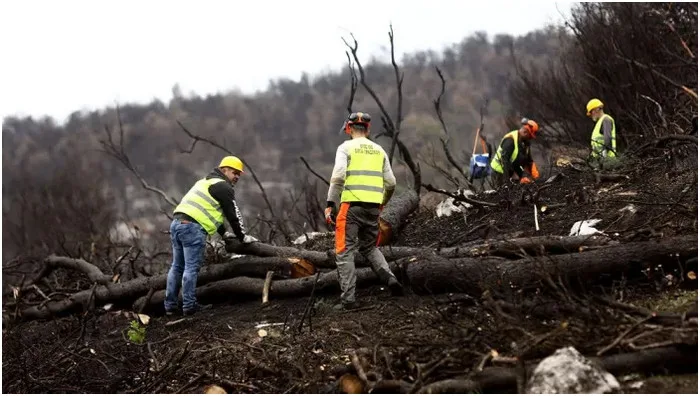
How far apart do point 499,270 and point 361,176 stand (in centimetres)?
130

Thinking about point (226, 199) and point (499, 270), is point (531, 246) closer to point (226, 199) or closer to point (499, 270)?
point (499, 270)

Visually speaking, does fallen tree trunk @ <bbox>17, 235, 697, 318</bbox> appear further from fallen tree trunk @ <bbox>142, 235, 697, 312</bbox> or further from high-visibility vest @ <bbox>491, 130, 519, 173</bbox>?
high-visibility vest @ <bbox>491, 130, 519, 173</bbox>

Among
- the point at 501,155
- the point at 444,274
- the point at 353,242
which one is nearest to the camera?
the point at 444,274

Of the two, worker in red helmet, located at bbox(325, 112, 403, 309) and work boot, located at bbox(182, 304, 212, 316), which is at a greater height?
worker in red helmet, located at bbox(325, 112, 403, 309)

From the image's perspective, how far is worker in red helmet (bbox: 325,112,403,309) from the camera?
5398mm

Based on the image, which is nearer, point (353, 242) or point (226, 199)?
point (353, 242)

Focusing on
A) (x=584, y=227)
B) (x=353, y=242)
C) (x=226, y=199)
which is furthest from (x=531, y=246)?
(x=226, y=199)

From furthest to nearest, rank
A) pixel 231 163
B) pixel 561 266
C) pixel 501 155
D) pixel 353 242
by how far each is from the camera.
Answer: pixel 501 155
pixel 231 163
pixel 353 242
pixel 561 266

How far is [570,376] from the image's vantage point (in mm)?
3039

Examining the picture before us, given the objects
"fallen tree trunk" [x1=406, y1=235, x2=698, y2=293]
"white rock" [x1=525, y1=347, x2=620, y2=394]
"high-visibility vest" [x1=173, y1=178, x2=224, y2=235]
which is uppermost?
"high-visibility vest" [x1=173, y1=178, x2=224, y2=235]

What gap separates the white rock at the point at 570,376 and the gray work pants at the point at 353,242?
244cm

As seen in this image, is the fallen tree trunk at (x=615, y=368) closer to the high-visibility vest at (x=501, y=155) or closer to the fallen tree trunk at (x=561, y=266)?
the fallen tree trunk at (x=561, y=266)

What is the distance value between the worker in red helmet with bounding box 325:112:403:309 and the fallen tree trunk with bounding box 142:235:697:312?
28 cm

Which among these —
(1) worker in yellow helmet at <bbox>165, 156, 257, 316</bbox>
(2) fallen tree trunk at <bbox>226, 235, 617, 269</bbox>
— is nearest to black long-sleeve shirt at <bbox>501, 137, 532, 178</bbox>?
(2) fallen tree trunk at <bbox>226, 235, 617, 269</bbox>
